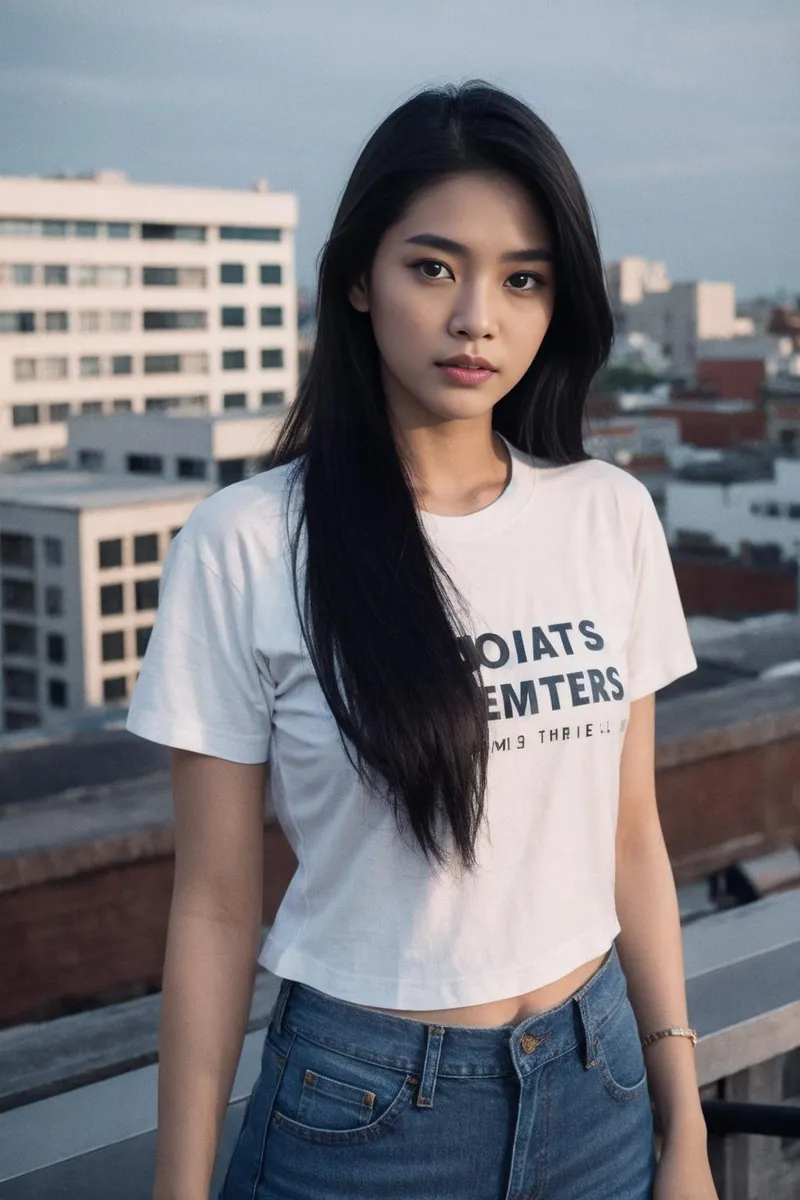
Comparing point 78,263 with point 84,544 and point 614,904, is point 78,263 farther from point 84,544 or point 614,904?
point 614,904

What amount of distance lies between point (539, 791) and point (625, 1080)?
0.55 ft

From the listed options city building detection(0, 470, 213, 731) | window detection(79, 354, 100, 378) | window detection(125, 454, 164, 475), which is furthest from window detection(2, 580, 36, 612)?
window detection(79, 354, 100, 378)

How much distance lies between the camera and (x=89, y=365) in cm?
3238

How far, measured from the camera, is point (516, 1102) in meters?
0.75

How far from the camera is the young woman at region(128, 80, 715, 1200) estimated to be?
2.47ft

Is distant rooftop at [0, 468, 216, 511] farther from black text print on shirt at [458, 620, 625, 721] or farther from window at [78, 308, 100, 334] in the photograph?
black text print on shirt at [458, 620, 625, 721]

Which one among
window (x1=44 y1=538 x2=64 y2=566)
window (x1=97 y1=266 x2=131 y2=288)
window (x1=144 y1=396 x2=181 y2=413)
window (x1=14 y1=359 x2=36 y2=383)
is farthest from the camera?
window (x1=144 y1=396 x2=181 y2=413)

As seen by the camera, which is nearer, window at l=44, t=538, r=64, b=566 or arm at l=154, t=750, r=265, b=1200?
arm at l=154, t=750, r=265, b=1200

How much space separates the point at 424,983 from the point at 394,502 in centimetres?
26

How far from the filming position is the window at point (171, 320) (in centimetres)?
3391

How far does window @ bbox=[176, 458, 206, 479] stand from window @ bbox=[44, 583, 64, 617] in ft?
12.3

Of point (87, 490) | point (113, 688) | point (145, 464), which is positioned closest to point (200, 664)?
point (87, 490)

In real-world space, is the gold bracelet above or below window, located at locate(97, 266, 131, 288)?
below

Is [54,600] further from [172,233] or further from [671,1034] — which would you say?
[671,1034]
